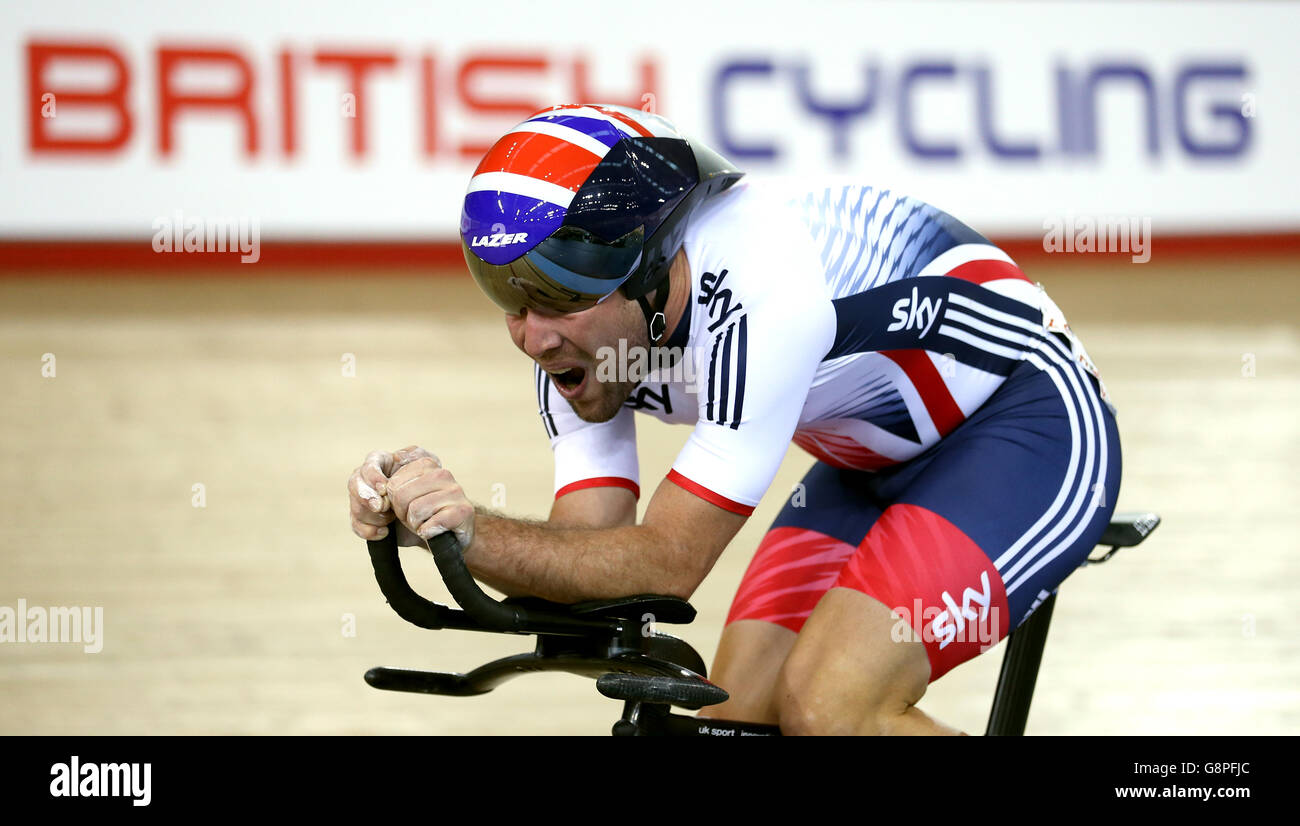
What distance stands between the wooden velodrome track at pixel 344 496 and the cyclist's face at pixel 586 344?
1.97 meters

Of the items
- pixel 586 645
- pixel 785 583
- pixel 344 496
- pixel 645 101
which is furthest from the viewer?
pixel 645 101

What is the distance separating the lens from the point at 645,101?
18.2 feet

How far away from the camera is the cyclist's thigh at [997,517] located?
1.88 m

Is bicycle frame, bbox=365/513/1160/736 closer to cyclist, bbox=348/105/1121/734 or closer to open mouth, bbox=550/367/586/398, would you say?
cyclist, bbox=348/105/1121/734

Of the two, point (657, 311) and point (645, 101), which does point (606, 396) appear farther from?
point (645, 101)

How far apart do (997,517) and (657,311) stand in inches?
24.3

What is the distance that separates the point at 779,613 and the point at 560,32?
12.8 ft

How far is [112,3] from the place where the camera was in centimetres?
519

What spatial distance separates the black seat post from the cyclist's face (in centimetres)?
79

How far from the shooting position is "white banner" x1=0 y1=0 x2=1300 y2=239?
516 cm

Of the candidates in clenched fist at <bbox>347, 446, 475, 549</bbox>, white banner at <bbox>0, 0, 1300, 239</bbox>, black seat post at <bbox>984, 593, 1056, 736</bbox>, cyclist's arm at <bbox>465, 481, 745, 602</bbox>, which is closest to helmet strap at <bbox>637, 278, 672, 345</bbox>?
cyclist's arm at <bbox>465, 481, 745, 602</bbox>

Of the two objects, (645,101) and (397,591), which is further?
(645,101)

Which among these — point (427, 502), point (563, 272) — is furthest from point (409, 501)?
point (563, 272)
